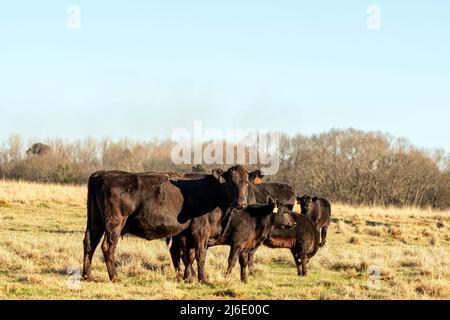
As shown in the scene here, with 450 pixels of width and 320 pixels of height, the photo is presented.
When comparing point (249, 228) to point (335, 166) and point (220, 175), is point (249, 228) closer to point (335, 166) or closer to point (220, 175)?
point (220, 175)

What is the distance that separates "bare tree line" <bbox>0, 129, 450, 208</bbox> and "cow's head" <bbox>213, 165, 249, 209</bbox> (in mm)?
34767

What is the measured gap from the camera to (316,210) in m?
23.1

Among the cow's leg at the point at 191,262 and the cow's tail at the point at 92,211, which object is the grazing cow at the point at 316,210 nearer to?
the cow's leg at the point at 191,262

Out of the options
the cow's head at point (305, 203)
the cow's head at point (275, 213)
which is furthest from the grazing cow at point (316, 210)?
the cow's head at point (275, 213)

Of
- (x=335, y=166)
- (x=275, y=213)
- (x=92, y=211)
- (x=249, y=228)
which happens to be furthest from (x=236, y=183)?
(x=335, y=166)

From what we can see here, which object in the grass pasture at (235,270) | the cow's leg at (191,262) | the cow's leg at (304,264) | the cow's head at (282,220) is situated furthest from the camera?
the cow's leg at (304,264)

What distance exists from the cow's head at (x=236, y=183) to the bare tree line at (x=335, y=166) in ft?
114

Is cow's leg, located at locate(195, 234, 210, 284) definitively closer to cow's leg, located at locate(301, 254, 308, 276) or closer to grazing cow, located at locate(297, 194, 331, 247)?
cow's leg, located at locate(301, 254, 308, 276)

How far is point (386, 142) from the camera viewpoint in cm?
7250

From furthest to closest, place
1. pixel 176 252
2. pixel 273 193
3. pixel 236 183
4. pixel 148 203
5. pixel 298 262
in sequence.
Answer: pixel 273 193 → pixel 298 262 → pixel 176 252 → pixel 236 183 → pixel 148 203

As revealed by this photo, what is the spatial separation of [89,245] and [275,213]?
4304 mm

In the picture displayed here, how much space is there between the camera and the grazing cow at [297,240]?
53.2 feet

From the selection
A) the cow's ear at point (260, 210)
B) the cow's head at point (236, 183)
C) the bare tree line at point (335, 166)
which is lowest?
the bare tree line at point (335, 166)
